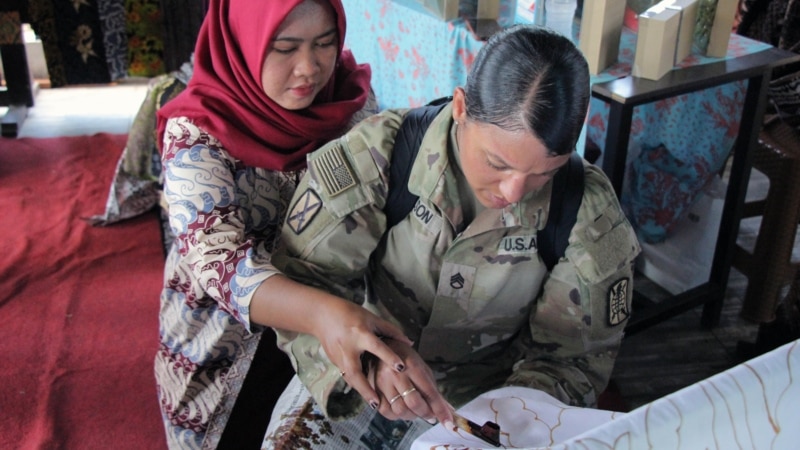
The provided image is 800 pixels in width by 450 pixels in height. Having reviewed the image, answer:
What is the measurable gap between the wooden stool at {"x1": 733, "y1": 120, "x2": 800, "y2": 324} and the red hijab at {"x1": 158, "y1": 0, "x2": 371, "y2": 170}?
3.89 ft

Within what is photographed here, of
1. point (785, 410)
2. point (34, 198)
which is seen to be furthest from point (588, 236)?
point (34, 198)

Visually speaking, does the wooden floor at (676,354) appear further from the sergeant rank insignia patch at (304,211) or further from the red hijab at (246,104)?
the sergeant rank insignia patch at (304,211)

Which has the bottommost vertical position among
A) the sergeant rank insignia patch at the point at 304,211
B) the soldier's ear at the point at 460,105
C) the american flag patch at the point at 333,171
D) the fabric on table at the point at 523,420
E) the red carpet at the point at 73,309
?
the red carpet at the point at 73,309

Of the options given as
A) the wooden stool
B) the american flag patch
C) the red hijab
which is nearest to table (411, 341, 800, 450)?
the american flag patch

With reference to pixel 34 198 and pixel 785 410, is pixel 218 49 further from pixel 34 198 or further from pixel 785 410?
pixel 34 198

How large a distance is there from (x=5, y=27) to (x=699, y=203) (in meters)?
2.86

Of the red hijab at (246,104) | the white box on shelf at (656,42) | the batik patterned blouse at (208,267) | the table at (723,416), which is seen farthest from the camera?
the white box on shelf at (656,42)

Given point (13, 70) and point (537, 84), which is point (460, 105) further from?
point (13, 70)

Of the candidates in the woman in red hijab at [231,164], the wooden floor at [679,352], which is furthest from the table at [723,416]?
the wooden floor at [679,352]

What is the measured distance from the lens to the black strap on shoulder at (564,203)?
3.94 feet

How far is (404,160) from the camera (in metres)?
1.23

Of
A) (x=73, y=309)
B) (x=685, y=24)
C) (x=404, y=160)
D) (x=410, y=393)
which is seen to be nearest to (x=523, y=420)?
(x=410, y=393)

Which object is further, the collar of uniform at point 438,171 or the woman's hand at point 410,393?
the collar of uniform at point 438,171

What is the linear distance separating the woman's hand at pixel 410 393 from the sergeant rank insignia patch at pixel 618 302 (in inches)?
12.9
